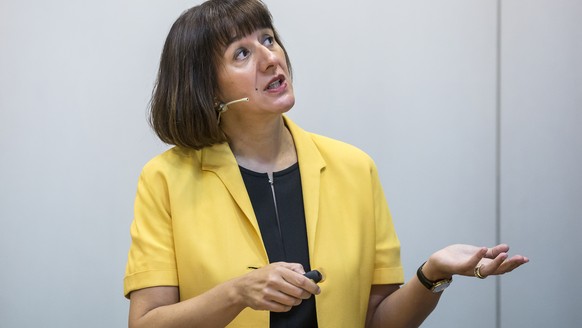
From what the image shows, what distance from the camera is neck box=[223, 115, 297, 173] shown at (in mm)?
2084

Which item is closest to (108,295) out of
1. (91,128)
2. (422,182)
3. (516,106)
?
(91,128)

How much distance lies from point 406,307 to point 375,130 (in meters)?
0.99

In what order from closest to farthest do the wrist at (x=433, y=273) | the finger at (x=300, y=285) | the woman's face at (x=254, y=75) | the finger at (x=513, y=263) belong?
the finger at (x=300, y=285), the finger at (x=513, y=263), the wrist at (x=433, y=273), the woman's face at (x=254, y=75)

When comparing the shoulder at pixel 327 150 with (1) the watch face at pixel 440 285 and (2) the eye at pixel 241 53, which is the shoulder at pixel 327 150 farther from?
(1) the watch face at pixel 440 285

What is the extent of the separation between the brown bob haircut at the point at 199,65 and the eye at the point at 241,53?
1.2 inches

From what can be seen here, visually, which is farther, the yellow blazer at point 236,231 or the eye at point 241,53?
the eye at point 241,53

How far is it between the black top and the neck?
0.09 feet

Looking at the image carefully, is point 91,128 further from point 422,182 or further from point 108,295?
point 422,182

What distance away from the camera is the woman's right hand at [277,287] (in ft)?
5.44

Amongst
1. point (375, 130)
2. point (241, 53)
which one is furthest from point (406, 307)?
point (375, 130)

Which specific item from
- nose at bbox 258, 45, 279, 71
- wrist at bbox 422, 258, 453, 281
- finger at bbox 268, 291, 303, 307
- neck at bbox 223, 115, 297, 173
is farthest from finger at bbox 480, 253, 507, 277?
nose at bbox 258, 45, 279, 71

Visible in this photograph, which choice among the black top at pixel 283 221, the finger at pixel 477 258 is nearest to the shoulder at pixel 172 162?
the black top at pixel 283 221

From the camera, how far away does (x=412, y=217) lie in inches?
116

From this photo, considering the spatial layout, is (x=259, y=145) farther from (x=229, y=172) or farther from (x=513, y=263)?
(x=513, y=263)
